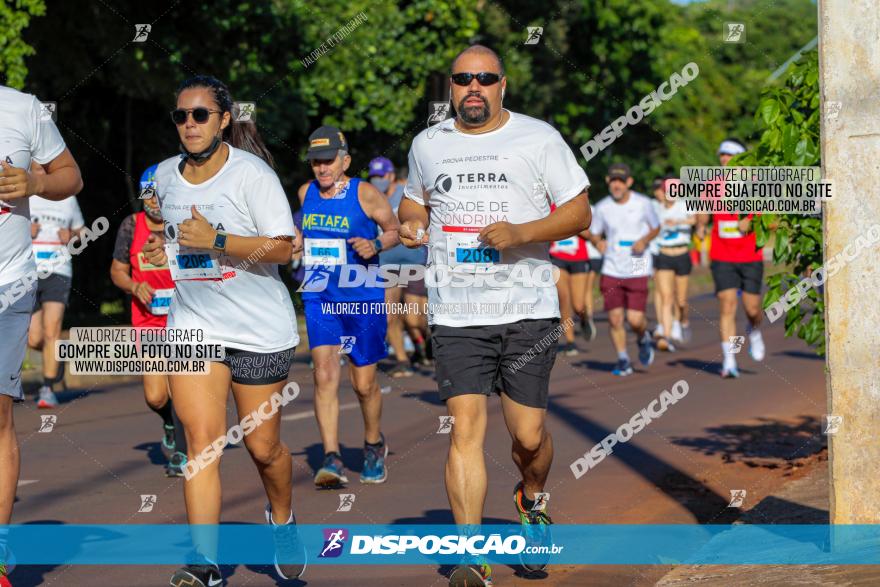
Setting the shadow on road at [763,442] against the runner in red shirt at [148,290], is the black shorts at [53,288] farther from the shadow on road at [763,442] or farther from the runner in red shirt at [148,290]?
the shadow on road at [763,442]

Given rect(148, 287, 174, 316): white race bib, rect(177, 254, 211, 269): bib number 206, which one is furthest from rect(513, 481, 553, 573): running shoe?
rect(148, 287, 174, 316): white race bib

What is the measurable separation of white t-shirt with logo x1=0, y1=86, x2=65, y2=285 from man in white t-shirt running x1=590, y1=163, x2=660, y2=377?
9.78 metres

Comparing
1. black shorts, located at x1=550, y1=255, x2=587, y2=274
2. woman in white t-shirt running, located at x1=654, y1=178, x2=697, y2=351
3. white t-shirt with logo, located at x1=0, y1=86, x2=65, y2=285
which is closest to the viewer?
white t-shirt with logo, located at x1=0, y1=86, x2=65, y2=285

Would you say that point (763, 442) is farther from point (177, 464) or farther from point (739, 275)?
point (739, 275)

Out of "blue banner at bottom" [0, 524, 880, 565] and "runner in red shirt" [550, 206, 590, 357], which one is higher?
"runner in red shirt" [550, 206, 590, 357]

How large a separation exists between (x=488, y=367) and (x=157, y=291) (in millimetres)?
3640

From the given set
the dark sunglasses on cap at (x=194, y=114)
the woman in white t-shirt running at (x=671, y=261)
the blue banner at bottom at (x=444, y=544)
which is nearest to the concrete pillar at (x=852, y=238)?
the blue banner at bottom at (x=444, y=544)

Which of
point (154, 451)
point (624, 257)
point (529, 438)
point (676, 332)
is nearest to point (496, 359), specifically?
point (529, 438)

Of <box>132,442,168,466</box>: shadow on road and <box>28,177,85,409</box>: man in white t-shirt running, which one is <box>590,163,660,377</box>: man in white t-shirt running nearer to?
<box>28,177,85,409</box>: man in white t-shirt running

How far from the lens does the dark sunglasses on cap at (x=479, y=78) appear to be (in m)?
6.14

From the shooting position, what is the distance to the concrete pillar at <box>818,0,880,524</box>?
580 centimetres

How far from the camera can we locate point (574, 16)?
29.5m

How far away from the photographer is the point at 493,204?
611 centimetres

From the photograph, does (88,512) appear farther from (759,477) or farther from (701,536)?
(759,477)
